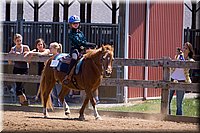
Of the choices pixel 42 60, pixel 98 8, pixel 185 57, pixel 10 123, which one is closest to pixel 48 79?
pixel 42 60

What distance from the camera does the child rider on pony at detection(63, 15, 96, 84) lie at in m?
12.9

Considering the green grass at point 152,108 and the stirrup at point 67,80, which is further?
the green grass at point 152,108

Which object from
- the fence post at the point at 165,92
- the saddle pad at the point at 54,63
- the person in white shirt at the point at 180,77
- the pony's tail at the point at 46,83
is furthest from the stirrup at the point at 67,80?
the person in white shirt at the point at 180,77

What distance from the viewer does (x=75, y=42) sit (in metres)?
12.9

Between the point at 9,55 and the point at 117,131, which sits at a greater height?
the point at 9,55

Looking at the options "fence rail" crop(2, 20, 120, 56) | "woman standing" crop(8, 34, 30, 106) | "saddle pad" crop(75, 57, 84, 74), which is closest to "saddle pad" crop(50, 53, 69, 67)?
"saddle pad" crop(75, 57, 84, 74)

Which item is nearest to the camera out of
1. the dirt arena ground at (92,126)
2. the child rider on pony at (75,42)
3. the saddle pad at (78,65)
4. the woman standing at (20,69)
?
the dirt arena ground at (92,126)

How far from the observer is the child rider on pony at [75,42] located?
42.2 feet

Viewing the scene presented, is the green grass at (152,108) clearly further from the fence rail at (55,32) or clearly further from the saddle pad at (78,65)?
the saddle pad at (78,65)

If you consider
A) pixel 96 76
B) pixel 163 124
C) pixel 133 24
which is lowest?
pixel 163 124

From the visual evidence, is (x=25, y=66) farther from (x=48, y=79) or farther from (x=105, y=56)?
(x=105, y=56)

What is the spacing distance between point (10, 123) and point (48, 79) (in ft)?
8.37

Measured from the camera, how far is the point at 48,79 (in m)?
13.8

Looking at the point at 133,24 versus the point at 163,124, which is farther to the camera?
the point at 133,24
